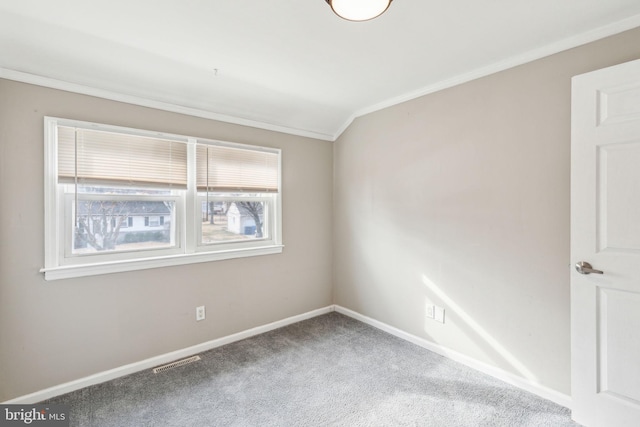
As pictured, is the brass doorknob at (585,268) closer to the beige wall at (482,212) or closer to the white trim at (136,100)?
the beige wall at (482,212)

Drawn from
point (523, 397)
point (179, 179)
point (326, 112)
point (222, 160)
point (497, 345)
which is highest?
point (326, 112)

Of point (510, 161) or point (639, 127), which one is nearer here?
point (639, 127)

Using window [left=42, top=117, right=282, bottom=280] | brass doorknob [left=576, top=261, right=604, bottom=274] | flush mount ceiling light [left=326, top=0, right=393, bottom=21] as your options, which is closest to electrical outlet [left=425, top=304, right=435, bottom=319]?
brass doorknob [left=576, top=261, right=604, bottom=274]

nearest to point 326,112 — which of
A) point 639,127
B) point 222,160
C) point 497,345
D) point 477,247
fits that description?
point 222,160

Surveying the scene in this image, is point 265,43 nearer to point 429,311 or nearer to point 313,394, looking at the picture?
point 313,394

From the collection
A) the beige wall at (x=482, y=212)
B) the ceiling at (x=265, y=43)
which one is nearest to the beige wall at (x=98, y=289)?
the ceiling at (x=265, y=43)

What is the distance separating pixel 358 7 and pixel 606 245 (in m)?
1.85

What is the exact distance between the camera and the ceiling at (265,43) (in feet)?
5.40

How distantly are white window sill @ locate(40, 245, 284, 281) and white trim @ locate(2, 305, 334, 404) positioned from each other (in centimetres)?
75

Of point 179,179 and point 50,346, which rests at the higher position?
point 179,179

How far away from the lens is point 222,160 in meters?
2.87

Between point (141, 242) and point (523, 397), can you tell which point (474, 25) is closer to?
point (523, 397)

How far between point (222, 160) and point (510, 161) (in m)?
2.40

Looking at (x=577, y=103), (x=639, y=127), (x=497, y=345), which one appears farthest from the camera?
(x=497, y=345)
